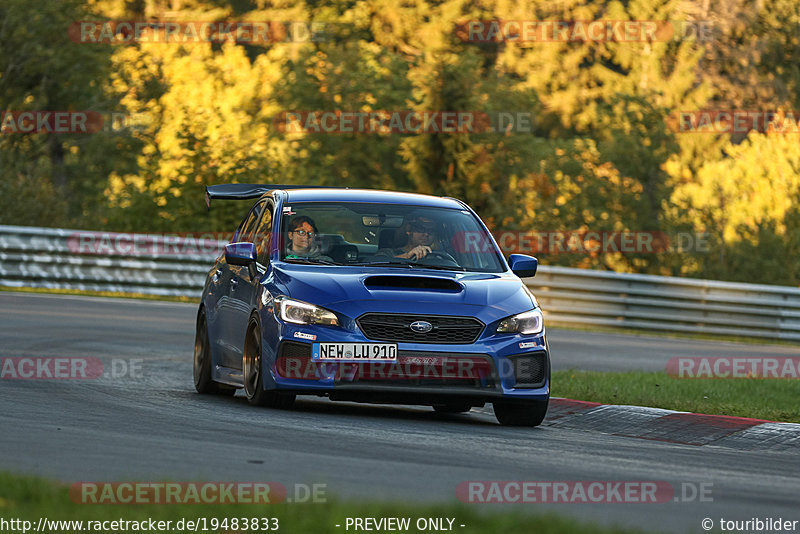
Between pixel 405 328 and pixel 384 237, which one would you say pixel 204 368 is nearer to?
pixel 384 237

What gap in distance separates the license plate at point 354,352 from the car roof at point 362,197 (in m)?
1.94

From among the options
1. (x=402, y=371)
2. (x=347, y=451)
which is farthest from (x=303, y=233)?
(x=347, y=451)

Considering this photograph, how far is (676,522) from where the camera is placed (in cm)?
662

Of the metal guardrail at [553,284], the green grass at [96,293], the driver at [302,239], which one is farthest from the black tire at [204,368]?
the metal guardrail at [553,284]

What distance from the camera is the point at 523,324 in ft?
37.0

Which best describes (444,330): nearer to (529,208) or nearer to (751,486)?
(751,486)

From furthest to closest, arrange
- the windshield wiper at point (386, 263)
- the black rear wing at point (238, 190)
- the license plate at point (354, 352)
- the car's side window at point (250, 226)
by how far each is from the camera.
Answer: the car's side window at point (250, 226), the black rear wing at point (238, 190), the windshield wiper at point (386, 263), the license plate at point (354, 352)

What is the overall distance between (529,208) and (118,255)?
75.1ft

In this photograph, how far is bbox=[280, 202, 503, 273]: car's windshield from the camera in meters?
11.8

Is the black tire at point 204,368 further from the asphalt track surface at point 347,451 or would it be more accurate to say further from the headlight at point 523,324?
the headlight at point 523,324

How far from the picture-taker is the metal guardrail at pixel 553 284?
28.2m

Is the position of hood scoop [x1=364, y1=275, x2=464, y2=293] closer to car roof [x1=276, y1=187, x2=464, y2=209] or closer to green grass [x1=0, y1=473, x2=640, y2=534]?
car roof [x1=276, y1=187, x2=464, y2=209]

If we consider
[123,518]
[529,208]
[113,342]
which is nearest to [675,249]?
[529,208]

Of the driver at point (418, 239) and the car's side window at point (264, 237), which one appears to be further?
the car's side window at point (264, 237)
